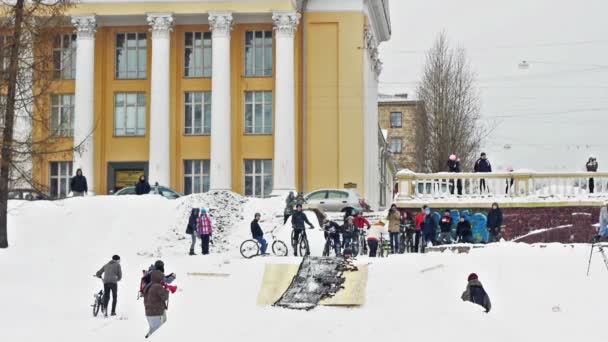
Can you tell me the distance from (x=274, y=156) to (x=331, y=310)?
101 feet

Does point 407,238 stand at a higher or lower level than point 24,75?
lower

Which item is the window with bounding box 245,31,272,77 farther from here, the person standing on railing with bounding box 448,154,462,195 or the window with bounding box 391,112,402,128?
the window with bounding box 391,112,402,128

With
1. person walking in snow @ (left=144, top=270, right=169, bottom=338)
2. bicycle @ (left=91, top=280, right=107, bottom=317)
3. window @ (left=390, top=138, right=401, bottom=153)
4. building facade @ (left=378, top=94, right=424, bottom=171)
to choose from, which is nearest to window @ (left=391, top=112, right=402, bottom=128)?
building facade @ (left=378, top=94, right=424, bottom=171)

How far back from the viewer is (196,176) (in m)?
60.1

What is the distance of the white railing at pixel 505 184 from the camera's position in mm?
41219

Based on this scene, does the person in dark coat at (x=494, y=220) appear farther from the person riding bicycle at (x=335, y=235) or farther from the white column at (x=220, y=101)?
the white column at (x=220, y=101)

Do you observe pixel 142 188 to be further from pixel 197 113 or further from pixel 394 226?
pixel 394 226

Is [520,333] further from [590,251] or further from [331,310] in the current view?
[590,251]

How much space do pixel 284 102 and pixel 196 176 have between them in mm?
6324

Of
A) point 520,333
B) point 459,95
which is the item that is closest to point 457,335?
point 520,333

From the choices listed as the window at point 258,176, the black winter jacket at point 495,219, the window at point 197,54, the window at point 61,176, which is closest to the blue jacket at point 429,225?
the black winter jacket at point 495,219

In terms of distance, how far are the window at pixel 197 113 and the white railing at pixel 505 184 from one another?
20.2 m

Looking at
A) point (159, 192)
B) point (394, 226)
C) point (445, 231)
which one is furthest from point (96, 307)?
point (159, 192)

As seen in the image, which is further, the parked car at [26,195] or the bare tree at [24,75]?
the parked car at [26,195]
